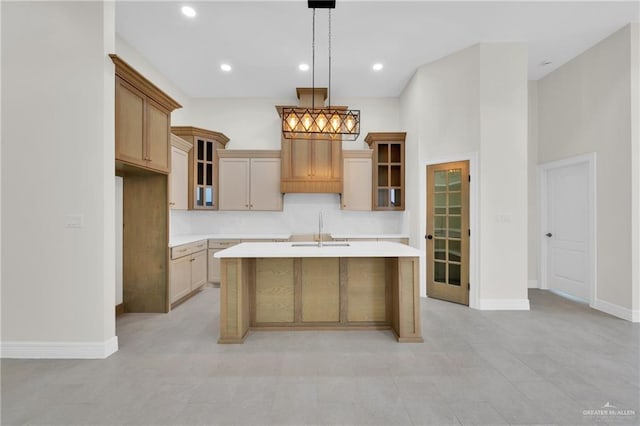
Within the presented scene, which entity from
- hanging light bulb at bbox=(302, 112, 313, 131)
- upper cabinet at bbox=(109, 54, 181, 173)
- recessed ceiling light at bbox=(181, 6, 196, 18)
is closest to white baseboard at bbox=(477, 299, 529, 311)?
hanging light bulb at bbox=(302, 112, 313, 131)

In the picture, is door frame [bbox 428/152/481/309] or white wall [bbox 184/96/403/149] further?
white wall [bbox 184/96/403/149]

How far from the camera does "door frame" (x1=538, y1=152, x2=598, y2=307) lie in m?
3.73

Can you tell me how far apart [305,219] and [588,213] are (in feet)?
14.0

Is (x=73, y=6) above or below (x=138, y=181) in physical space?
above

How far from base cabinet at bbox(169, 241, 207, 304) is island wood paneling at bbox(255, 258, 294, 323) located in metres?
1.39

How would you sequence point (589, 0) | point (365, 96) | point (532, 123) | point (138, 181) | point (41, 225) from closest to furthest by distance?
point (41, 225) → point (589, 0) → point (138, 181) → point (532, 123) → point (365, 96)

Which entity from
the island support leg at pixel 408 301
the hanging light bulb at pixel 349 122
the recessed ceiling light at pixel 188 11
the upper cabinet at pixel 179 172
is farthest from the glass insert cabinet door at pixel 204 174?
the island support leg at pixel 408 301

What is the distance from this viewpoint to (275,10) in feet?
10.2

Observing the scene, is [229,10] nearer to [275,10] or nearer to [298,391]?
[275,10]

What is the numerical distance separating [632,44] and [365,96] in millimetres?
3467

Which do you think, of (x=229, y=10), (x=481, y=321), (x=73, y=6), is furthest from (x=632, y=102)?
(x=73, y=6)

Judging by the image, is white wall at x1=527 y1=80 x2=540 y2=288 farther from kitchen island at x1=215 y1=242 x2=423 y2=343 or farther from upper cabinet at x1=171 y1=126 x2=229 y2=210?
upper cabinet at x1=171 y1=126 x2=229 y2=210

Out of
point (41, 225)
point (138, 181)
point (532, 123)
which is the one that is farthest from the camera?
point (532, 123)

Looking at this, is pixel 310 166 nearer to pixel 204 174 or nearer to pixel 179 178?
pixel 204 174
